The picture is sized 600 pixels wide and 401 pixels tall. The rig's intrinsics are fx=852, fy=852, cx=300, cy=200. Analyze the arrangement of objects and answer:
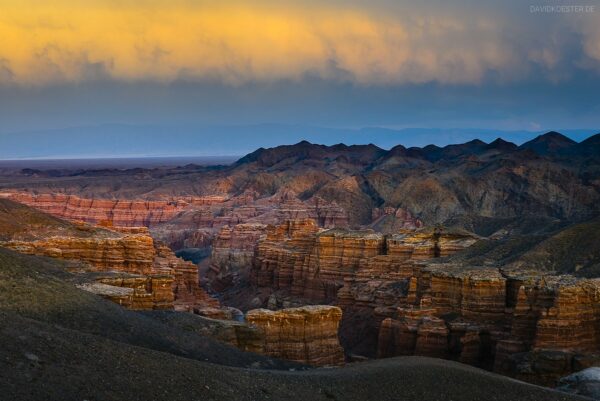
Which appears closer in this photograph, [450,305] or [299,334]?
[299,334]

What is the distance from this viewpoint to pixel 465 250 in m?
64.1

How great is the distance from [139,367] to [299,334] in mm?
18529

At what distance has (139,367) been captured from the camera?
25109 mm

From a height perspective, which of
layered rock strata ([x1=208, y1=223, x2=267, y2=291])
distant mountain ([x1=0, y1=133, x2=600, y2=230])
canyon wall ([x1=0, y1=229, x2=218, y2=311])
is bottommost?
layered rock strata ([x1=208, y1=223, x2=267, y2=291])

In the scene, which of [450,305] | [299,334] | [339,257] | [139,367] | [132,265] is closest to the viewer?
[139,367]

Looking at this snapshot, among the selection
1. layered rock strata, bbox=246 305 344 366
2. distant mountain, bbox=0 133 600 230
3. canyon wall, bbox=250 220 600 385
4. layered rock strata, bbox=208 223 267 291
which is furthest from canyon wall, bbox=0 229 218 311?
distant mountain, bbox=0 133 600 230

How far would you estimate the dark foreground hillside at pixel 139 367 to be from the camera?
74.1 feet

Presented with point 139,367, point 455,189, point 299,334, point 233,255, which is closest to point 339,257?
point 233,255

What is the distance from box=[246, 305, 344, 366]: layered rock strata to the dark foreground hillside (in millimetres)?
2940

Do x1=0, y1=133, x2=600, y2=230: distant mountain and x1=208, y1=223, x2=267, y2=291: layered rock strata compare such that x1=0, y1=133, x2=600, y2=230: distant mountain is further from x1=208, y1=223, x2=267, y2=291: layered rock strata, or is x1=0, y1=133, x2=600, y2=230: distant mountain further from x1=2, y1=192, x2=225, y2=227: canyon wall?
x1=208, y1=223, x2=267, y2=291: layered rock strata

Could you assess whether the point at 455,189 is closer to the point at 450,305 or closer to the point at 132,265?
the point at 450,305

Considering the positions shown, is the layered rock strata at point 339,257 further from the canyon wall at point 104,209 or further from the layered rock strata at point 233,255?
the canyon wall at point 104,209

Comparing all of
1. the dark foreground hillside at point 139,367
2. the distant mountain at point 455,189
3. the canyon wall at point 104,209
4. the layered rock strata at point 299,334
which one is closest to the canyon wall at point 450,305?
the layered rock strata at point 299,334

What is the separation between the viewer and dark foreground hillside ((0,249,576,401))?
74.1ft
